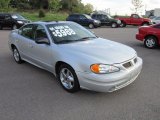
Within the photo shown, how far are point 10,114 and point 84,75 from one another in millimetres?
1520

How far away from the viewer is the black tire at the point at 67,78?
4565mm

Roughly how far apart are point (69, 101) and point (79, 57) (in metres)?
0.90

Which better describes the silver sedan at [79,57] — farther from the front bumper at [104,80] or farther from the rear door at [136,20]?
the rear door at [136,20]

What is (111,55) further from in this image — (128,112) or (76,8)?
(76,8)

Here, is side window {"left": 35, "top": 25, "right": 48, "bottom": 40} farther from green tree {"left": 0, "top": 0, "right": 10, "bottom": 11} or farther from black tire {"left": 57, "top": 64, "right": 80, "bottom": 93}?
green tree {"left": 0, "top": 0, "right": 10, "bottom": 11}

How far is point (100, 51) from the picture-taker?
4688 mm

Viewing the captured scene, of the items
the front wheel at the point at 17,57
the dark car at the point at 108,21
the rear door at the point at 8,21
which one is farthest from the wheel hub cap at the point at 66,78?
the dark car at the point at 108,21

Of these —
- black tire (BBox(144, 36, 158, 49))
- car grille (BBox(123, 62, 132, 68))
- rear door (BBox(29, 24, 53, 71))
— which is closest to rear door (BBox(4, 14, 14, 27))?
black tire (BBox(144, 36, 158, 49))

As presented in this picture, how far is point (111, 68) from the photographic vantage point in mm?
4234

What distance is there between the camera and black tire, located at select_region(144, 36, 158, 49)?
9.86 metres

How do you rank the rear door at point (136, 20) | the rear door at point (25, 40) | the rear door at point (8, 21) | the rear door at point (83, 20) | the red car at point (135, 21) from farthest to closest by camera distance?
the rear door at point (136, 20), the red car at point (135, 21), the rear door at point (83, 20), the rear door at point (8, 21), the rear door at point (25, 40)

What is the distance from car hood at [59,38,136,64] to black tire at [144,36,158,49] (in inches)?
205

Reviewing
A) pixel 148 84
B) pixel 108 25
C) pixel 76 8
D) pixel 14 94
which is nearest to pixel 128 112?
pixel 148 84

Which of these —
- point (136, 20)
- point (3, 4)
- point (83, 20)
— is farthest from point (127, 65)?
point (3, 4)
